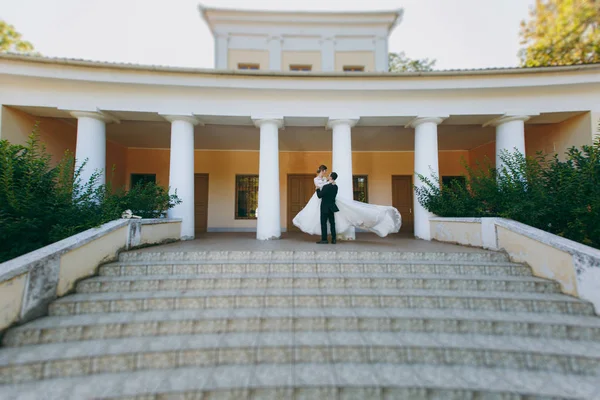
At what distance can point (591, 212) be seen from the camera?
427 cm

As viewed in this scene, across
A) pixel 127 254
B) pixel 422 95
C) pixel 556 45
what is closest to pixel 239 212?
pixel 127 254

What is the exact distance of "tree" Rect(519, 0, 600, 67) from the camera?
518 inches

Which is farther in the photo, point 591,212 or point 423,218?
point 423,218

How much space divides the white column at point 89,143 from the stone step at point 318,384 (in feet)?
19.5

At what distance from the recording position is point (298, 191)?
12.0 m

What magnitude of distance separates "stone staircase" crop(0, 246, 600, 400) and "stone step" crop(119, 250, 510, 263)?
0.41m

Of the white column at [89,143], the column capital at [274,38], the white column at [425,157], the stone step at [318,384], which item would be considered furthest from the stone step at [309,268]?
the column capital at [274,38]

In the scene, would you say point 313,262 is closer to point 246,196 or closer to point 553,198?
point 553,198

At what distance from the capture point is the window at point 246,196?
1197 centimetres

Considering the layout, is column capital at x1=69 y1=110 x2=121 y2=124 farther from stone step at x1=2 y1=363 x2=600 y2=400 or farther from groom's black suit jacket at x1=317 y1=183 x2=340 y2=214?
stone step at x1=2 y1=363 x2=600 y2=400

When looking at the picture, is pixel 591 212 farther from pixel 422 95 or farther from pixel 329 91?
pixel 329 91

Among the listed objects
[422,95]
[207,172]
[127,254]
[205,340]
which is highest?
[422,95]

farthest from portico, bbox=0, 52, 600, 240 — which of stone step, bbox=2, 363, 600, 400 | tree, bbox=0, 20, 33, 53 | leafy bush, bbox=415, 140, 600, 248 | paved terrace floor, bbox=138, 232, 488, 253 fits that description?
tree, bbox=0, 20, 33, 53

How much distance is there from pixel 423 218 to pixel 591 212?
3.40m
